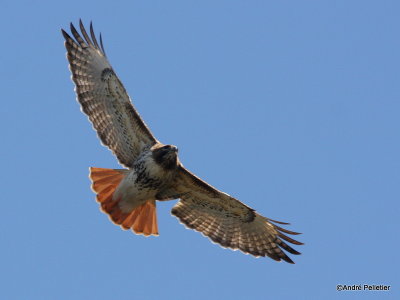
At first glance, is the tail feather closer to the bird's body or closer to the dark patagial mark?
the bird's body

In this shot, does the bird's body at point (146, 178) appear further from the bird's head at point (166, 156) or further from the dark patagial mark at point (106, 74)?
the dark patagial mark at point (106, 74)

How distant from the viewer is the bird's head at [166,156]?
1316 cm

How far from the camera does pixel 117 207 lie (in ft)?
44.9

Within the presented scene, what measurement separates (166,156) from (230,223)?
7.22 ft

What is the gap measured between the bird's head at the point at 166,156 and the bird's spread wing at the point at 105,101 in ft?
2.01

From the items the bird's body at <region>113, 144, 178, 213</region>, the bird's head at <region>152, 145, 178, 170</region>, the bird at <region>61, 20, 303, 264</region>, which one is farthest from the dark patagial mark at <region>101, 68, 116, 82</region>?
the bird's head at <region>152, 145, 178, 170</region>

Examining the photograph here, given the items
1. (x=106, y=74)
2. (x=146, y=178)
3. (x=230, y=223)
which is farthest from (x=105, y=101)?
(x=230, y=223)

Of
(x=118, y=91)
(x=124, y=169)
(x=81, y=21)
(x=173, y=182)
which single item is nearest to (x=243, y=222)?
(x=173, y=182)

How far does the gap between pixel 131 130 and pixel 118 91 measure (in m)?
0.75

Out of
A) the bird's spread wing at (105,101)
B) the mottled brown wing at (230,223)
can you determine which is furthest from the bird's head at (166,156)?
the mottled brown wing at (230,223)

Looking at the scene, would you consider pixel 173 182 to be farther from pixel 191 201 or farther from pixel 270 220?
pixel 270 220

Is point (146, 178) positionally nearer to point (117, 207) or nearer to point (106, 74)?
point (117, 207)

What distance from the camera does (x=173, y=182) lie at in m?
13.9

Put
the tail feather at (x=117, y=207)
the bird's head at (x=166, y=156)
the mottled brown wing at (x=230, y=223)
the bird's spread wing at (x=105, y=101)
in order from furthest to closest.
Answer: the mottled brown wing at (x=230, y=223) < the bird's spread wing at (x=105, y=101) < the tail feather at (x=117, y=207) < the bird's head at (x=166, y=156)
